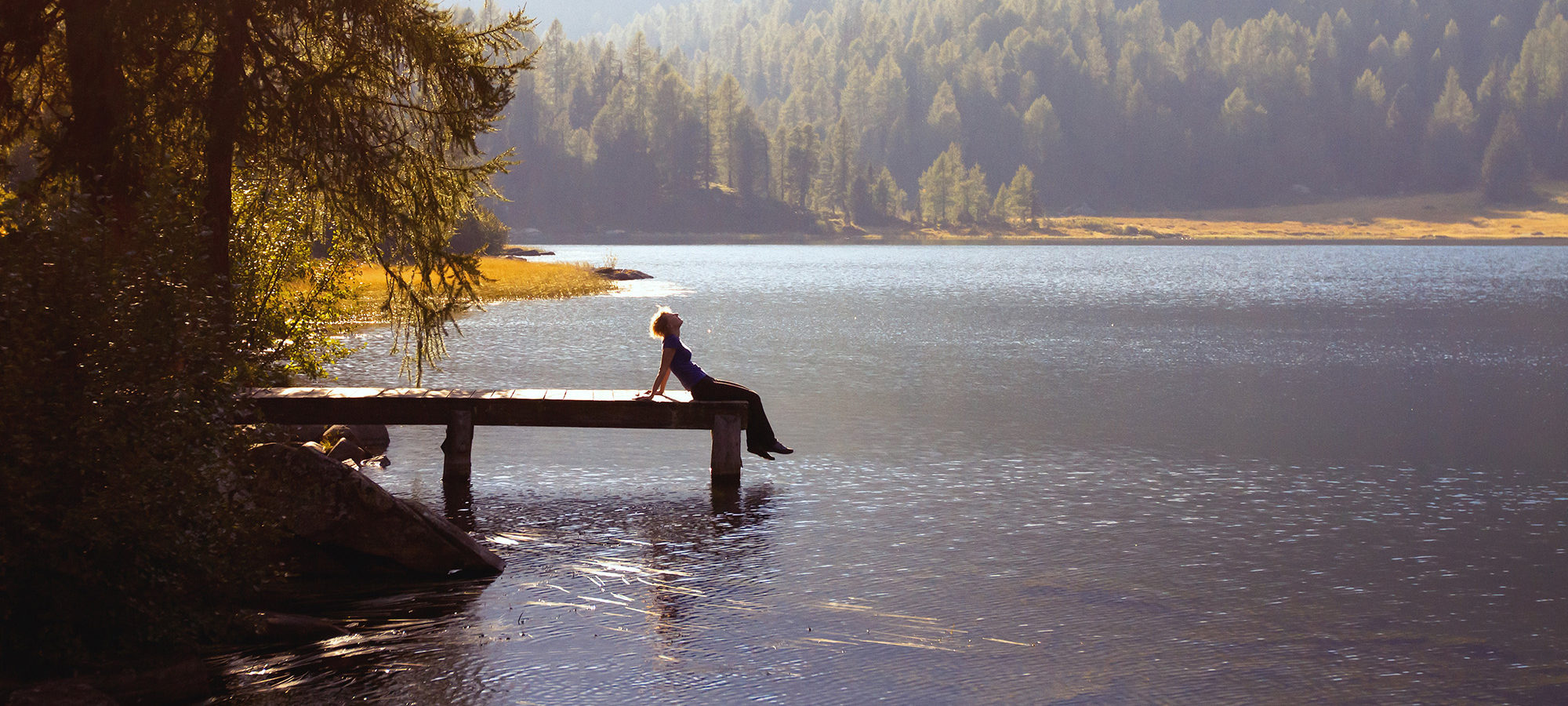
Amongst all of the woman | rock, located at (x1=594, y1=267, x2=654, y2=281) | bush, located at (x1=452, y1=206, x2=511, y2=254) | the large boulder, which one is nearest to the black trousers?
the woman

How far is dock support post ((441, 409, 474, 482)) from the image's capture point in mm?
20000

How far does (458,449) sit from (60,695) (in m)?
10.7

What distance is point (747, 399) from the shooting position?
20203 mm

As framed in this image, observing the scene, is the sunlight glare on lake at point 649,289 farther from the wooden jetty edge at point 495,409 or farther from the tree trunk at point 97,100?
the tree trunk at point 97,100

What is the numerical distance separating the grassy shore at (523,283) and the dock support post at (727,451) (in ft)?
106

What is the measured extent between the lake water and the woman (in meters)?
0.96

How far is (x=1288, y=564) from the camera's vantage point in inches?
626

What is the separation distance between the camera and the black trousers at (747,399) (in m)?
19.8

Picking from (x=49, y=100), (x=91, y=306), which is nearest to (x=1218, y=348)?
(x=49, y=100)

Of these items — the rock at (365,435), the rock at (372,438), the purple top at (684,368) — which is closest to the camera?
the purple top at (684,368)

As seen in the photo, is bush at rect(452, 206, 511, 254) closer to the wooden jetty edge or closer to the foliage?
the foliage

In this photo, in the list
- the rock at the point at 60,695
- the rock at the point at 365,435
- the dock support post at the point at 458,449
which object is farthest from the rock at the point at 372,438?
the rock at the point at 60,695

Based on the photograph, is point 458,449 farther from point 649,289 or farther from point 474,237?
point 474,237

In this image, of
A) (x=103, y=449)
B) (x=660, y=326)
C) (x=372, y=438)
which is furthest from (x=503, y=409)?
(x=103, y=449)
